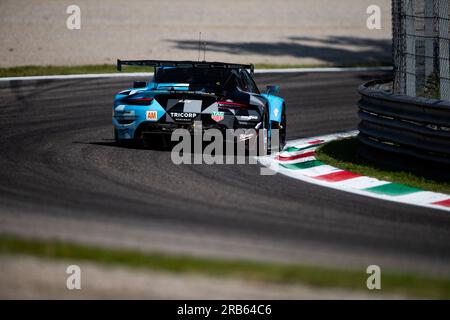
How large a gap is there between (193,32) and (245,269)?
28946mm

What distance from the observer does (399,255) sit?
21.5ft

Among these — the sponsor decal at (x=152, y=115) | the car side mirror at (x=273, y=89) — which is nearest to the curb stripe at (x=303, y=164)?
the car side mirror at (x=273, y=89)

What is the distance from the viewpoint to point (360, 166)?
35.7 feet

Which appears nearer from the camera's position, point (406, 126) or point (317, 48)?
point (406, 126)

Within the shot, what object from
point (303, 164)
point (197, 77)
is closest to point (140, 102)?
point (197, 77)

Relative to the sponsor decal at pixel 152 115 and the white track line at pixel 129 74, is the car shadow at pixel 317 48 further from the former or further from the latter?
the sponsor decal at pixel 152 115

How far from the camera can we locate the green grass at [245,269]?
18.7ft

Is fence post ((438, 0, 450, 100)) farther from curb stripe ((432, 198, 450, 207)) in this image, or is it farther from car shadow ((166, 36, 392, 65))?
car shadow ((166, 36, 392, 65))

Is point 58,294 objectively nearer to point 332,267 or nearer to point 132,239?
point 132,239

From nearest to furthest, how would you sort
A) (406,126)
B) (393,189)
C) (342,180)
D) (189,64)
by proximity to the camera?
1. (393,189)
2. (342,180)
3. (406,126)
4. (189,64)

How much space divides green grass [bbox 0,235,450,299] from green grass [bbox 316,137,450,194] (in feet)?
12.7

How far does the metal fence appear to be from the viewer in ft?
35.3

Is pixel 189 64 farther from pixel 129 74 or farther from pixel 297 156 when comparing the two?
pixel 129 74

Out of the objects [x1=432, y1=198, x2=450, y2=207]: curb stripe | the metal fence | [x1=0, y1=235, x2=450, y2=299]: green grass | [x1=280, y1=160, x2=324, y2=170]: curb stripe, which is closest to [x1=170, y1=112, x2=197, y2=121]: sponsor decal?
[x1=280, y1=160, x2=324, y2=170]: curb stripe
